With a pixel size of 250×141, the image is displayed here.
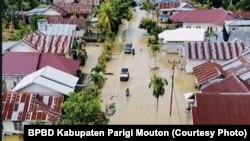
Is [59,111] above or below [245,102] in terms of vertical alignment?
below

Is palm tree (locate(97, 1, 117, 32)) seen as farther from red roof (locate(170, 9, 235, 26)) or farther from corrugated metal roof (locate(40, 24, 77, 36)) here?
red roof (locate(170, 9, 235, 26))

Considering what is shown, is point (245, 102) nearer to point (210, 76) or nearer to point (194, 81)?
point (210, 76)

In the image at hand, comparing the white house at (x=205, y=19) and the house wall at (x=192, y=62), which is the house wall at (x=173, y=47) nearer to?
the house wall at (x=192, y=62)

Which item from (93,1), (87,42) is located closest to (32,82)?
(87,42)

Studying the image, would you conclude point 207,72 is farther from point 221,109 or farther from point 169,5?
point 169,5

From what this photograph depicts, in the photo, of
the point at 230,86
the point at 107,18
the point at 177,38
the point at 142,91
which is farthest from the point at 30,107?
the point at 107,18
